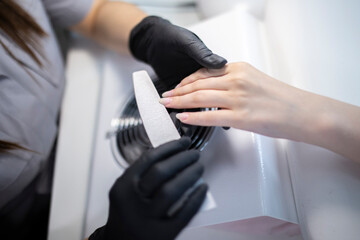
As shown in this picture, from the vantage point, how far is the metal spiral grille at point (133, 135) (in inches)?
22.0

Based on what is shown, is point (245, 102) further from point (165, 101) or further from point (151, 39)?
point (151, 39)

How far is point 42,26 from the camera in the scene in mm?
721

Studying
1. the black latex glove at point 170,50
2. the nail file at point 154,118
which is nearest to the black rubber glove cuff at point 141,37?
the black latex glove at point 170,50

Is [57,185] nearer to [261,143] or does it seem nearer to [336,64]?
[261,143]

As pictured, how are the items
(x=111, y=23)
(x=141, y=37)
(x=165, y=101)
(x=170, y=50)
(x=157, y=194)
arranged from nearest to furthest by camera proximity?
(x=157, y=194) < (x=165, y=101) < (x=170, y=50) < (x=141, y=37) < (x=111, y=23)

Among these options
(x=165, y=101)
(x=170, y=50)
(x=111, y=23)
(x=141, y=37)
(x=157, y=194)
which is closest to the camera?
(x=157, y=194)

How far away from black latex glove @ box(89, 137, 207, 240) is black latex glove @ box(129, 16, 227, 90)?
0.63ft

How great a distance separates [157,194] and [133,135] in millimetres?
287

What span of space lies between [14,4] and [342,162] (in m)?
0.83

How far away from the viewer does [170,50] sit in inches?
23.5

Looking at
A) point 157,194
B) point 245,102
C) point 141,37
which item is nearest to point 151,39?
point 141,37

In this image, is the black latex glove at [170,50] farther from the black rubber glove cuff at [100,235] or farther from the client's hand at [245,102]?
the black rubber glove cuff at [100,235]

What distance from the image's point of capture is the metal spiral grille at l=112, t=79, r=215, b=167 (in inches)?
22.0

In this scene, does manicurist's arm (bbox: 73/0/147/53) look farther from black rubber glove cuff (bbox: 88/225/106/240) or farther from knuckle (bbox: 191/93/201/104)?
black rubber glove cuff (bbox: 88/225/106/240)
